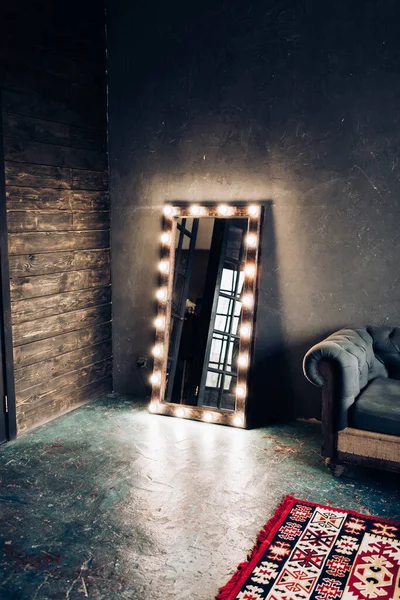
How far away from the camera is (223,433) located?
11.8 ft

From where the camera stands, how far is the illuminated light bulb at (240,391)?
3.72 meters

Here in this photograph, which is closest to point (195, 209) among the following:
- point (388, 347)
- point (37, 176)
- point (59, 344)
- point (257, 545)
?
point (37, 176)

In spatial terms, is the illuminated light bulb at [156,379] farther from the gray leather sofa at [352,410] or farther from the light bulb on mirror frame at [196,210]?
the gray leather sofa at [352,410]

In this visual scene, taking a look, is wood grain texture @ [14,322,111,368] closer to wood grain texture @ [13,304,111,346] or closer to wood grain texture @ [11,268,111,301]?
wood grain texture @ [13,304,111,346]

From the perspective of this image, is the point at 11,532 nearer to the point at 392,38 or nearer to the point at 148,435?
the point at 148,435

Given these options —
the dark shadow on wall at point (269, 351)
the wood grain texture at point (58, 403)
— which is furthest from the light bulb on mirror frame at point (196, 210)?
the wood grain texture at point (58, 403)

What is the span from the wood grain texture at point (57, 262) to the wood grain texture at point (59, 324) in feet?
1.06

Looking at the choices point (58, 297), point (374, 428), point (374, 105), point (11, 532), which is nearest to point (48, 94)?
point (58, 297)

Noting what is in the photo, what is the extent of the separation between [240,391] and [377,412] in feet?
3.62

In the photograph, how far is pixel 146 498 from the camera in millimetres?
2717

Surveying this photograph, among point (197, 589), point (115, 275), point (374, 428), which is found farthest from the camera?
point (115, 275)

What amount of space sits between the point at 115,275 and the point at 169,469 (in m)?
1.80

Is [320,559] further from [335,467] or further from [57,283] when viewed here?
[57,283]

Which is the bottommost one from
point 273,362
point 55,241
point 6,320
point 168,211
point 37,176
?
point 273,362
